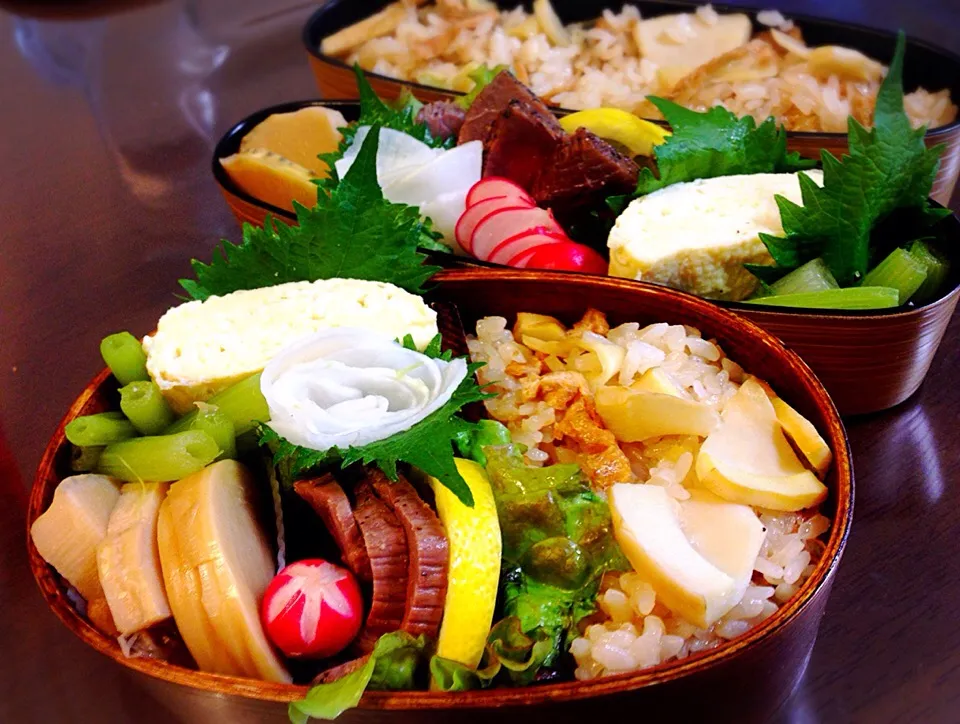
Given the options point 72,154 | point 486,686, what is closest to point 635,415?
point 486,686

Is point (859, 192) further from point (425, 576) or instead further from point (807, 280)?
point (425, 576)

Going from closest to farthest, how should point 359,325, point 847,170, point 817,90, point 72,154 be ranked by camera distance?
point 359,325 < point 847,170 < point 817,90 < point 72,154

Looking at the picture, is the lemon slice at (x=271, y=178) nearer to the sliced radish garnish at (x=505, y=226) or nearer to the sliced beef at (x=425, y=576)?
the sliced radish garnish at (x=505, y=226)

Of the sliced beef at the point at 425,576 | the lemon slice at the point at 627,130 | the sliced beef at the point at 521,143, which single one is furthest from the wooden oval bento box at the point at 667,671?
the lemon slice at the point at 627,130

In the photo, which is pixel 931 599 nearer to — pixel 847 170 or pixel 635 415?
pixel 635 415

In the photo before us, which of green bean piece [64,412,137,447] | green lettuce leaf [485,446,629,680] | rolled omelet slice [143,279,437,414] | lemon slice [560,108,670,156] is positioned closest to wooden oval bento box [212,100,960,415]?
rolled omelet slice [143,279,437,414]

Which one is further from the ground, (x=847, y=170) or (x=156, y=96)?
(x=847, y=170)
